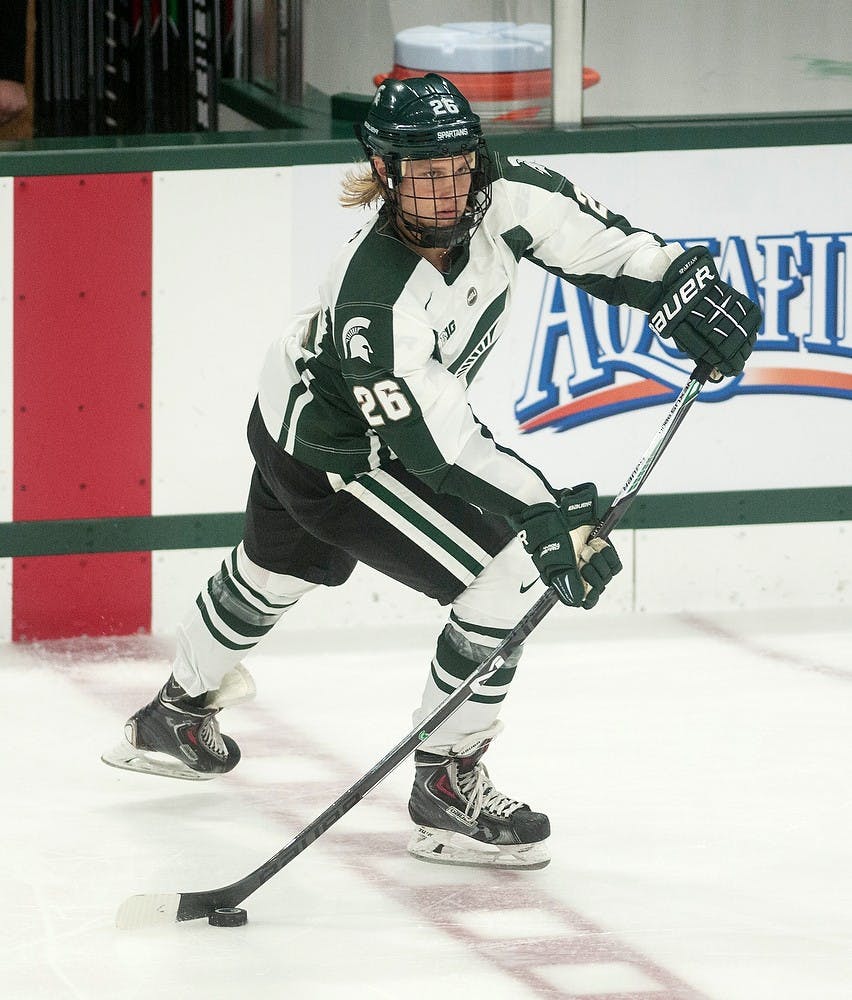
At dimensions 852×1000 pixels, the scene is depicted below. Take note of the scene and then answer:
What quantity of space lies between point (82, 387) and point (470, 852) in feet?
5.16

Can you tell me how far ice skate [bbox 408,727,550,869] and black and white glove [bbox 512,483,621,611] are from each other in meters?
0.46

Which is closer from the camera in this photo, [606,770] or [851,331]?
[606,770]

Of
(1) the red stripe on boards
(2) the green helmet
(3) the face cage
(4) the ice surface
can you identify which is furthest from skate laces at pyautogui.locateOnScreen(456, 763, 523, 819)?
(1) the red stripe on boards

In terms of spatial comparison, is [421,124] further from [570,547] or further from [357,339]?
[570,547]

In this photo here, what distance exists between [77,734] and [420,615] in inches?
39.2

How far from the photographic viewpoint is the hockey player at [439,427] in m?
2.79

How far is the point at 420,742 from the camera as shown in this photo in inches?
119

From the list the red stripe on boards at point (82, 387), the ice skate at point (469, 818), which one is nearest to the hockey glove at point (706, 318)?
the ice skate at point (469, 818)

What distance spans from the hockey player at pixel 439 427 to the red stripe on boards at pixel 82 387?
0.94 metres

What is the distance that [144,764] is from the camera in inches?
138

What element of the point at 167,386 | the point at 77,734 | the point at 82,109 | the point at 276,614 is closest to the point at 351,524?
the point at 276,614

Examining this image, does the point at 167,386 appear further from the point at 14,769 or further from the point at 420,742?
the point at 420,742

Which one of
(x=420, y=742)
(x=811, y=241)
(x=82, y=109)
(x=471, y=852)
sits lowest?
(x=471, y=852)

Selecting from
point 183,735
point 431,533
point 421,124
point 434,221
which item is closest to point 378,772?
point 431,533
